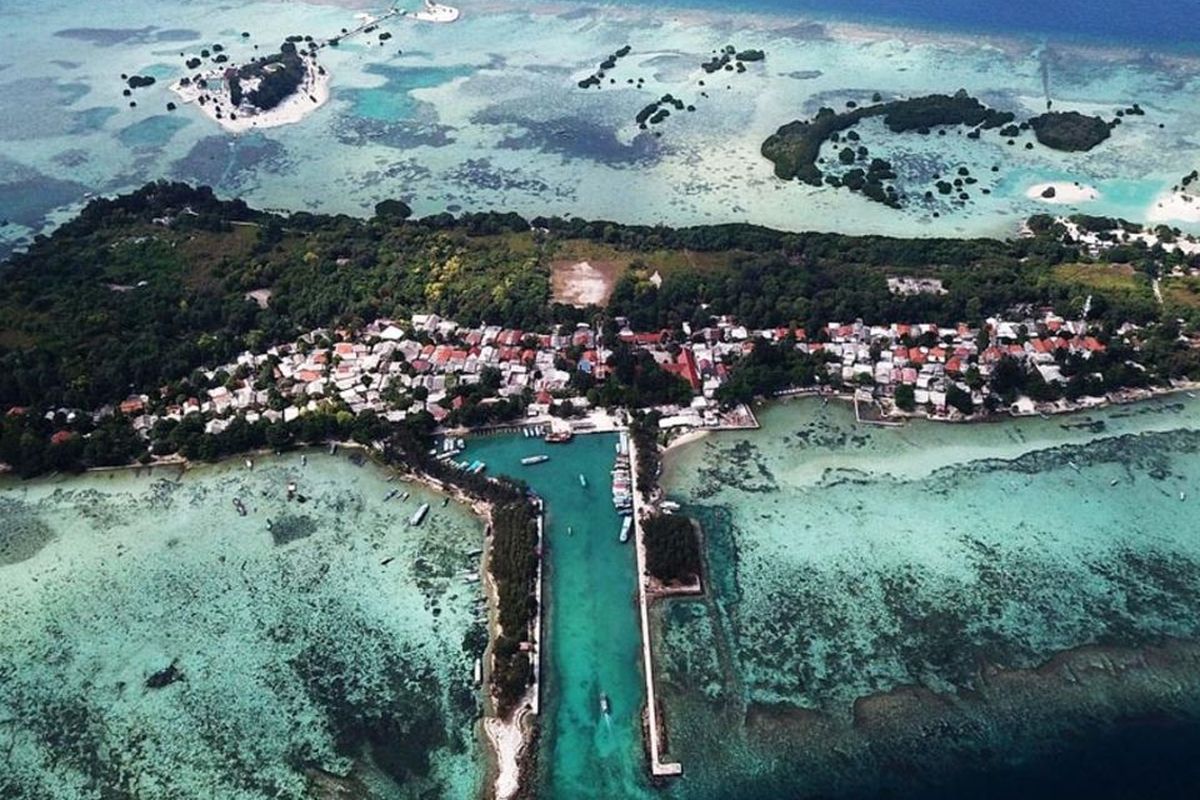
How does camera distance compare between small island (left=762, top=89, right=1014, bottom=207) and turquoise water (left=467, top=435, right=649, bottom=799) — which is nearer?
turquoise water (left=467, top=435, right=649, bottom=799)

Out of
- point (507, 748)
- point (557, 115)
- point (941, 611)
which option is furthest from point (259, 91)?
point (941, 611)

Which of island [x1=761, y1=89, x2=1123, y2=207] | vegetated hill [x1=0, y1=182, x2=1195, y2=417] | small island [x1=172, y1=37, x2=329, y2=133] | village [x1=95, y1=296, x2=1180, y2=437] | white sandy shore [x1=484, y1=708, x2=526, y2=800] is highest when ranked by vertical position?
small island [x1=172, y1=37, x2=329, y2=133]

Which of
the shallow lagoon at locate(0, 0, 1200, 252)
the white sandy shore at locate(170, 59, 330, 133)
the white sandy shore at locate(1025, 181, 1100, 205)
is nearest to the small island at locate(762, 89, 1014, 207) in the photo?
the shallow lagoon at locate(0, 0, 1200, 252)

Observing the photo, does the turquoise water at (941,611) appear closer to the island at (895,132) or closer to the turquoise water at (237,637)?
the turquoise water at (237,637)

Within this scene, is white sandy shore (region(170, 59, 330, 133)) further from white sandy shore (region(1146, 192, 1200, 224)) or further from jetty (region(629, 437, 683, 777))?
white sandy shore (region(1146, 192, 1200, 224))

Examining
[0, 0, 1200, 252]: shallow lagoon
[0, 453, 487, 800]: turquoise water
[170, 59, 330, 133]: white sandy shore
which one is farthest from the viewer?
[170, 59, 330, 133]: white sandy shore

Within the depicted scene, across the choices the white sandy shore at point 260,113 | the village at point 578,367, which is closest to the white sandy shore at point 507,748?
the village at point 578,367

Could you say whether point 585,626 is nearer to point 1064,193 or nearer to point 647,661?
point 647,661
